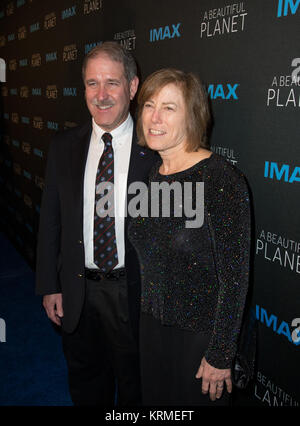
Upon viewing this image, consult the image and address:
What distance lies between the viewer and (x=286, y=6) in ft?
5.49

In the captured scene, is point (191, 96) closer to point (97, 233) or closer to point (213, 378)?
point (97, 233)

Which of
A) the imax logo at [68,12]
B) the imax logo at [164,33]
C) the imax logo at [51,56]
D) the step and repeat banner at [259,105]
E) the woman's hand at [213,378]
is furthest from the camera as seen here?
the imax logo at [51,56]

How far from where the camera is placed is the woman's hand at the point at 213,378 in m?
1.54

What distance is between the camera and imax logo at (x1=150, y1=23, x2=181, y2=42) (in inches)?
92.7

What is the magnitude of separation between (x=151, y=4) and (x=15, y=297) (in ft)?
11.8

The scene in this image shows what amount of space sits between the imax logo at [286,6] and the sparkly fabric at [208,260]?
750 mm

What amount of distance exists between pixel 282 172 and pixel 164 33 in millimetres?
1284

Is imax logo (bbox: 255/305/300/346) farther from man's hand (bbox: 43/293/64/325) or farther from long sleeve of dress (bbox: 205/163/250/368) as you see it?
man's hand (bbox: 43/293/64/325)

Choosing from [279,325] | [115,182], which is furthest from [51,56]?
[279,325]

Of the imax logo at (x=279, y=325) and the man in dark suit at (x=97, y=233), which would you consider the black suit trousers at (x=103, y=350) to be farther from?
the imax logo at (x=279, y=325)

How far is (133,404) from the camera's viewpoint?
2.28m

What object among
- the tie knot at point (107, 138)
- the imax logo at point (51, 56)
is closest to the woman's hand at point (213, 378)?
the tie knot at point (107, 138)

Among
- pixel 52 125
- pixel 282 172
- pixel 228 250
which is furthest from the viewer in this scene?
pixel 52 125
